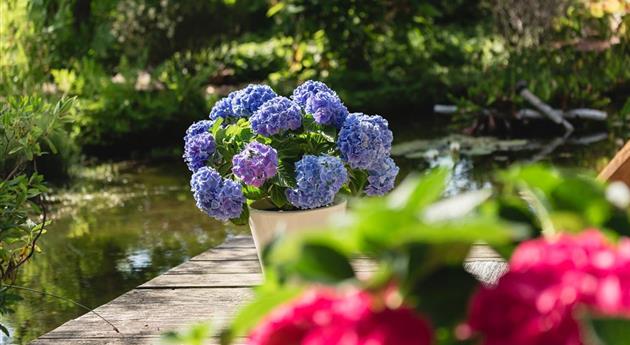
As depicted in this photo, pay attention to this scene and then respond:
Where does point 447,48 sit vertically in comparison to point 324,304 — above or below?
below

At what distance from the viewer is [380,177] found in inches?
122

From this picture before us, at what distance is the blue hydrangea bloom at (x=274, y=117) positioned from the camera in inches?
114

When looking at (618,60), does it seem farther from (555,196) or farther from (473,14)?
(555,196)

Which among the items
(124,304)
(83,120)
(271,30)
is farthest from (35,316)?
(271,30)

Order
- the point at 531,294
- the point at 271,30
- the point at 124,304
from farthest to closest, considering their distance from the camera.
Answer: the point at 271,30
the point at 124,304
the point at 531,294

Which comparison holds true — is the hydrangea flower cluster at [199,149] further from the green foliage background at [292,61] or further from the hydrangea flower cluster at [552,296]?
the green foliage background at [292,61]

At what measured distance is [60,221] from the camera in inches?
271

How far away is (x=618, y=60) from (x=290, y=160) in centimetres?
813

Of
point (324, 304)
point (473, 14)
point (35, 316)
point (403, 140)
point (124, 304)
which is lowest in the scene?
point (473, 14)

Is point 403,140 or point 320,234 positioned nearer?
point 320,234

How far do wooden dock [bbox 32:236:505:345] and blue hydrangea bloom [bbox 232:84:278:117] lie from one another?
551mm

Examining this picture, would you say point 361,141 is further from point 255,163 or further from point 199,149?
point 199,149

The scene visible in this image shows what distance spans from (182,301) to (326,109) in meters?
0.76

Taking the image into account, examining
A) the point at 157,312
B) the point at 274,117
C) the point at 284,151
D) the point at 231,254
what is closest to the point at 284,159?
the point at 284,151
